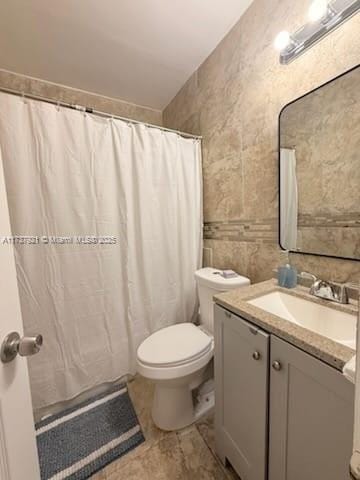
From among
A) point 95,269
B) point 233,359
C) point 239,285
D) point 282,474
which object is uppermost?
point 95,269

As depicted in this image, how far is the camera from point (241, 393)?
0.86 m

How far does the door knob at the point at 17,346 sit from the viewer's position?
0.49m

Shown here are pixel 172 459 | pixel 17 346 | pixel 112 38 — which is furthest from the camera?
pixel 112 38

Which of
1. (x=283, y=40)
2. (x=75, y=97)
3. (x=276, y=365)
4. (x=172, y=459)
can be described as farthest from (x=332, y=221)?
(x=75, y=97)

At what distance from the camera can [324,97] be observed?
37.6 inches

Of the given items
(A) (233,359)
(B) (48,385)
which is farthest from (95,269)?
(A) (233,359)

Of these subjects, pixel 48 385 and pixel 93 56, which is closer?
pixel 48 385

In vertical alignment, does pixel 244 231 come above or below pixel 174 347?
above

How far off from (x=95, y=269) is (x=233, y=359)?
39.5 inches

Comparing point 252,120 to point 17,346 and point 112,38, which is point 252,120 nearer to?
point 112,38

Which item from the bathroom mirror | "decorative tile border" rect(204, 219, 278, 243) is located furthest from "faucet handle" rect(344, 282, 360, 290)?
"decorative tile border" rect(204, 219, 278, 243)

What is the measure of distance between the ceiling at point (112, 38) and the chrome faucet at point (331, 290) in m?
1.60

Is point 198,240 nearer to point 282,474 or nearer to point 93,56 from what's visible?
point 282,474

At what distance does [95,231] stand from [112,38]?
50.0 inches
